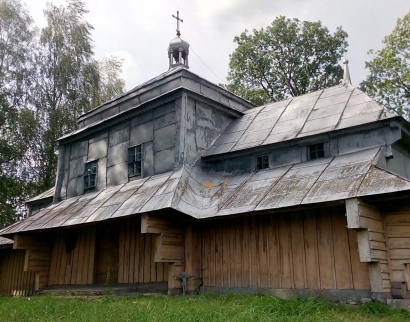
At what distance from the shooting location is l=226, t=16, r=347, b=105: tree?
26.2 m

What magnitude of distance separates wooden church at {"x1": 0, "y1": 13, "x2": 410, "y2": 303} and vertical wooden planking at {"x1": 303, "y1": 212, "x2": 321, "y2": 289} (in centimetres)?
2

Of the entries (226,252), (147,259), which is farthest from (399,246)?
(147,259)

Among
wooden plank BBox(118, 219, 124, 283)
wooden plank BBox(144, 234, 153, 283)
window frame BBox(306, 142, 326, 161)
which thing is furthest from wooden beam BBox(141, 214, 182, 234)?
window frame BBox(306, 142, 326, 161)

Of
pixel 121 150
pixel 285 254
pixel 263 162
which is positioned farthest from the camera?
pixel 121 150

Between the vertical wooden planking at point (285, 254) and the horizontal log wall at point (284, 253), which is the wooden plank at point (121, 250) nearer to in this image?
the horizontal log wall at point (284, 253)

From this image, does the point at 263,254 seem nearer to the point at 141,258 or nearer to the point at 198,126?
the point at 141,258

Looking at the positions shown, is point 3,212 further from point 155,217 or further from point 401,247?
point 401,247

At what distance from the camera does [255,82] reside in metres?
27.5

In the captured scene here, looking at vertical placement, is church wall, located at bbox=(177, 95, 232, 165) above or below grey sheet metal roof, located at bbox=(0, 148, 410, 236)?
above

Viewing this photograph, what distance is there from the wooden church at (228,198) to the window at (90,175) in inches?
1.5

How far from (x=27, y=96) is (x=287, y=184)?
59.9 feet

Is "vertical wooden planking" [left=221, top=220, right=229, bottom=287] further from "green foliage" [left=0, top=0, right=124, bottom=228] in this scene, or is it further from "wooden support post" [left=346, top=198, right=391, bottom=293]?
"green foliage" [left=0, top=0, right=124, bottom=228]

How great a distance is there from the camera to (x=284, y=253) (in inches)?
372

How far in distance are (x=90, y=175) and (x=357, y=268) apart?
9488 mm
